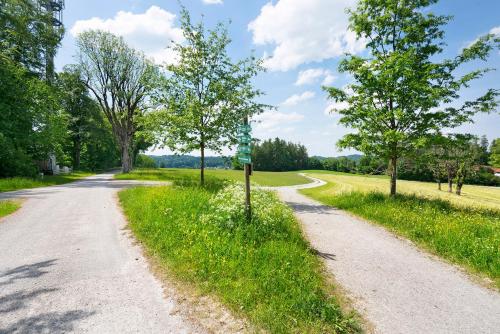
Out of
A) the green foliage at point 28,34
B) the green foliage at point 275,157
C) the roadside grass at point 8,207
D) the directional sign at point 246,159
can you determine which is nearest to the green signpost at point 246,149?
the directional sign at point 246,159

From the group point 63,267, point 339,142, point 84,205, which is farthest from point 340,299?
point 84,205

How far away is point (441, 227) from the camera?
9.25m

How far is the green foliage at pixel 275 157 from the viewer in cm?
10844

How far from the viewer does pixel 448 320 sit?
4.75m

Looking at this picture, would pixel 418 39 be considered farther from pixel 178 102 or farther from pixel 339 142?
pixel 178 102

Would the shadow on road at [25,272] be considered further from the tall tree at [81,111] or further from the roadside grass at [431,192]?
the tall tree at [81,111]

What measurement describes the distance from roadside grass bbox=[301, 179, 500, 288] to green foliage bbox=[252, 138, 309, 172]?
92521 mm

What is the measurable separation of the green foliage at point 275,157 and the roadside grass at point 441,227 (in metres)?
92.5

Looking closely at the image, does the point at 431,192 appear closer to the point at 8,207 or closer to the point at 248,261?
the point at 248,261

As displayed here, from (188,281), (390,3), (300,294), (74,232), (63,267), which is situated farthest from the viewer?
(390,3)

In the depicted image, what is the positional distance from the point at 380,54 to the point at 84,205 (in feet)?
53.9

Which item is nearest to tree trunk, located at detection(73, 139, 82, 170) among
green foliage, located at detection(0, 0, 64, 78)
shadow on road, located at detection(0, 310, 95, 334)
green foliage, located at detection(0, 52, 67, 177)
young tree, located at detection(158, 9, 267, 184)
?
green foliage, located at detection(0, 0, 64, 78)

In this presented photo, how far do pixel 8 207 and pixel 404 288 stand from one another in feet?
49.2

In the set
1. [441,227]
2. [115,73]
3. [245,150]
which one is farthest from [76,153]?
[441,227]
